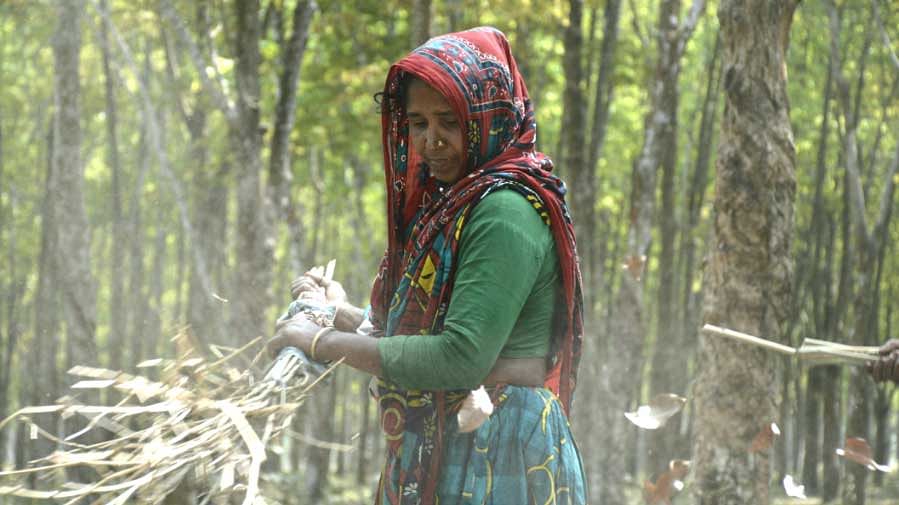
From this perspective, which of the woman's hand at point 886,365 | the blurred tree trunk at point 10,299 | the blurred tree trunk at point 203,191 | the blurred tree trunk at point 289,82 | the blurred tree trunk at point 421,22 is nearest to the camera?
the woman's hand at point 886,365

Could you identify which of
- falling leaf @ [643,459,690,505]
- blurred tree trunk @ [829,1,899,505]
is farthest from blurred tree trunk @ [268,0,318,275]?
falling leaf @ [643,459,690,505]

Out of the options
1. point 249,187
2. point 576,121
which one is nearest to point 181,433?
point 249,187

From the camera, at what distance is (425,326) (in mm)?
2486

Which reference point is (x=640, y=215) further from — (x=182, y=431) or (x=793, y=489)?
(x=182, y=431)

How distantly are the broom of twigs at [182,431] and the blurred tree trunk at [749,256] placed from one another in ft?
9.00

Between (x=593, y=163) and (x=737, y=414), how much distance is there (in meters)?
7.50

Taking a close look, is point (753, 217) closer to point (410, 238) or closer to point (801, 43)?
point (410, 238)

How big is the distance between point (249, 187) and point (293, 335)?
298 inches

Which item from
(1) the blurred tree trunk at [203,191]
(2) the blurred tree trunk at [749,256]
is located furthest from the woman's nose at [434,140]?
(1) the blurred tree trunk at [203,191]

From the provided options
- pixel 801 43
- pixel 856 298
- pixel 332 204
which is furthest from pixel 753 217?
pixel 332 204

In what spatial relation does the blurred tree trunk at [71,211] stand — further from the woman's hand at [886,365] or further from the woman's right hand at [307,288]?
the woman's hand at [886,365]

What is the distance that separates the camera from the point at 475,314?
2.33m

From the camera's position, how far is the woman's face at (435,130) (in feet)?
8.33

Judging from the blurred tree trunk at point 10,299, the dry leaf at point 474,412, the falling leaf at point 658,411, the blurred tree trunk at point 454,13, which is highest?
the blurred tree trunk at point 454,13
